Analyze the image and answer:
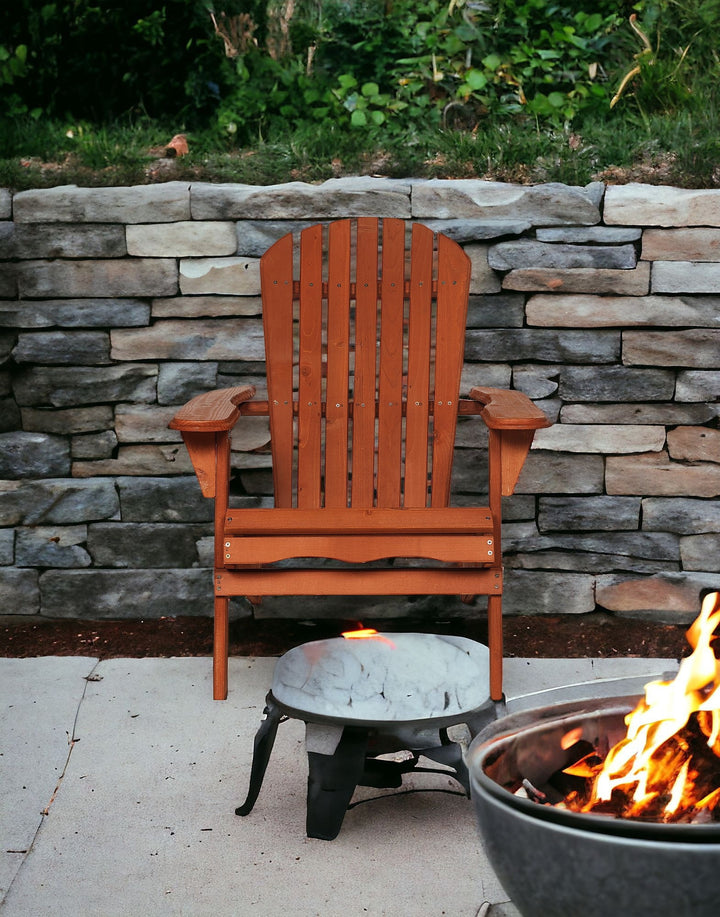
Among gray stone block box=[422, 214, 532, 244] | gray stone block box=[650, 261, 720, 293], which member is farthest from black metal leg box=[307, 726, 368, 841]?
gray stone block box=[650, 261, 720, 293]

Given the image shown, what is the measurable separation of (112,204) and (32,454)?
782 millimetres

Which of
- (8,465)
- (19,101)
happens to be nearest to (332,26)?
(19,101)

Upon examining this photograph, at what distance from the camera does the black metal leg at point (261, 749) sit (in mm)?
1858

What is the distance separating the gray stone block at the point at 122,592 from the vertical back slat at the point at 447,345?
809mm

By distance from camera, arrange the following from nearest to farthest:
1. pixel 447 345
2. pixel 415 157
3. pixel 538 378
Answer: pixel 447 345, pixel 538 378, pixel 415 157

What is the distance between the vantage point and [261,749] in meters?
1.87

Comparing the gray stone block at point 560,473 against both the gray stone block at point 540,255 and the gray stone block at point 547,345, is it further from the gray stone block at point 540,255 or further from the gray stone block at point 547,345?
the gray stone block at point 540,255

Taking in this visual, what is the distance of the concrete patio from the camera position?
1648 mm

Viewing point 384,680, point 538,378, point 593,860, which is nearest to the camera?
point 593,860

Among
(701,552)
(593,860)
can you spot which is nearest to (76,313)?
(701,552)

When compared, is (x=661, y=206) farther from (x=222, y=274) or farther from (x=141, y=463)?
(x=141, y=463)

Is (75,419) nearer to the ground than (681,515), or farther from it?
farther from it

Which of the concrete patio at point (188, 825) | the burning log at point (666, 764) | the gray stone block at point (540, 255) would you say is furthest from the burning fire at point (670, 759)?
the gray stone block at point (540, 255)

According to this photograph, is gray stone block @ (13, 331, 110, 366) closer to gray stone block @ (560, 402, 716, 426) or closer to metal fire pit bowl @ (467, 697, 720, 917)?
gray stone block @ (560, 402, 716, 426)
